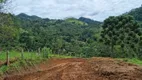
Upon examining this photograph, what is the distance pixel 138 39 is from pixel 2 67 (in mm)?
28779

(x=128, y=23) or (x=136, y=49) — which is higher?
(x=128, y=23)

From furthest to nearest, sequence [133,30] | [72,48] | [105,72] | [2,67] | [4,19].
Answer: [72,48] < [133,30] < [4,19] < [2,67] < [105,72]

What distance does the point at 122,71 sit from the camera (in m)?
14.3

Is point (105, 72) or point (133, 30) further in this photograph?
point (133, 30)

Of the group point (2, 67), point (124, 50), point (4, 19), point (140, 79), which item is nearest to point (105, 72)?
point (140, 79)

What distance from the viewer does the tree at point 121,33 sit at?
154 ft

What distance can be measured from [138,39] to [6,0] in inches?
989

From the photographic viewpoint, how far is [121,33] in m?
49.1

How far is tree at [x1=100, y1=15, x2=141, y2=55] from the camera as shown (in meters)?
47.1

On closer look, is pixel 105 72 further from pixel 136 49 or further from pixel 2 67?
pixel 136 49

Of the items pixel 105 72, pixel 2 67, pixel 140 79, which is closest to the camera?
pixel 140 79

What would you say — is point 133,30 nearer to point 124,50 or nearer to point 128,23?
point 128,23

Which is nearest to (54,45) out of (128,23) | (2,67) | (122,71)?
(128,23)

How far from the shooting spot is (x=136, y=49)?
149ft
